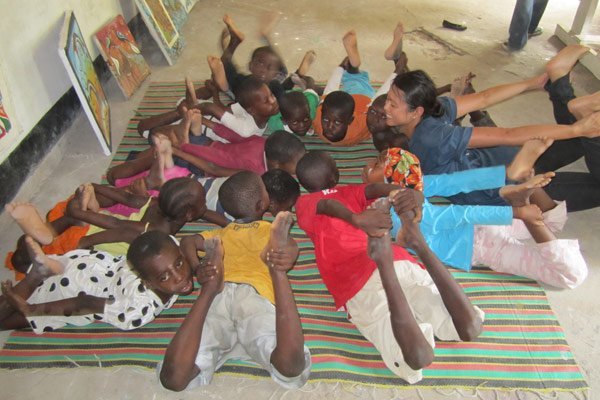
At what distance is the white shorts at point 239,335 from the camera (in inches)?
Answer: 64.9

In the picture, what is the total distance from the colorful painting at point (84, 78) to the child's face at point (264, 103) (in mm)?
1012

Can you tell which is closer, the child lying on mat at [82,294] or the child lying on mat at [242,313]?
the child lying on mat at [242,313]

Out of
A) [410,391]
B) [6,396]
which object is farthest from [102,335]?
[410,391]

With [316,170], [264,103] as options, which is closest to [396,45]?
[264,103]

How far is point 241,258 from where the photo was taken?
1821mm

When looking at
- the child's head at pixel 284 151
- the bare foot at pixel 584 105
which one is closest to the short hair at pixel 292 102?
the child's head at pixel 284 151

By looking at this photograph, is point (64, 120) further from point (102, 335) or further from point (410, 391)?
point (410, 391)

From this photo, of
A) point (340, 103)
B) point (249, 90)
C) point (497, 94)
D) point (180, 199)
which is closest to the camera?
point (180, 199)

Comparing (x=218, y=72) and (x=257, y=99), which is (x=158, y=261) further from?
(x=218, y=72)

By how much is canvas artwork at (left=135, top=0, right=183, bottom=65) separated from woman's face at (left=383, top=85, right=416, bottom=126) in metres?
2.35

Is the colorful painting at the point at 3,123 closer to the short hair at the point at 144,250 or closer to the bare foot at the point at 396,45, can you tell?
the short hair at the point at 144,250

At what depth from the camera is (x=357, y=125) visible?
108 inches

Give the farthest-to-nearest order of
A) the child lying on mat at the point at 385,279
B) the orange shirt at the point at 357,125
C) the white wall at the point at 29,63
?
the orange shirt at the point at 357,125
the white wall at the point at 29,63
the child lying on mat at the point at 385,279

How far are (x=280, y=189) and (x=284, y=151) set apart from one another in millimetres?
267
